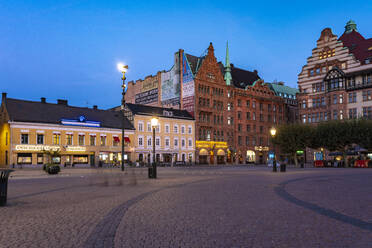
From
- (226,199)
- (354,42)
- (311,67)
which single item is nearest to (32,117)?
(226,199)

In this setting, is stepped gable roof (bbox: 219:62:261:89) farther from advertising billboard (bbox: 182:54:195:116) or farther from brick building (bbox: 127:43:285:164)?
advertising billboard (bbox: 182:54:195:116)

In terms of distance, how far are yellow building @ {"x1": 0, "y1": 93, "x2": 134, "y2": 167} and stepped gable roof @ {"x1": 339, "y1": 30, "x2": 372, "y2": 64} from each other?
158ft

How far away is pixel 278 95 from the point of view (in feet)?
294

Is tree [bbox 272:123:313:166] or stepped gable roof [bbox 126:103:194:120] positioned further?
stepped gable roof [bbox 126:103:194:120]

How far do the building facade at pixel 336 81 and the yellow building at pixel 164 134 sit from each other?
27299mm

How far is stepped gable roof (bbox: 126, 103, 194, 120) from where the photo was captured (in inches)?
2467

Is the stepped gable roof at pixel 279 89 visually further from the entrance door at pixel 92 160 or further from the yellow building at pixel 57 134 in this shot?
the entrance door at pixel 92 160

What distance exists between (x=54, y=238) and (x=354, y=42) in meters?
83.1

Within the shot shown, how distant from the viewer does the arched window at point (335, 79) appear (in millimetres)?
70938

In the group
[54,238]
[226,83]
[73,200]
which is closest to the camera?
[54,238]

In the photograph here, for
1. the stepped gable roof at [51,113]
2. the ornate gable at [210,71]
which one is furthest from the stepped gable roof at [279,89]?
the stepped gable roof at [51,113]

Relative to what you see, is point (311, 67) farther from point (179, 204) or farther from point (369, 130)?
point (179, 204)

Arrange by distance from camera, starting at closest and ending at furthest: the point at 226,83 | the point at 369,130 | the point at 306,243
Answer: the point at 306,243 < the point at 369,130 < the point at 226,83

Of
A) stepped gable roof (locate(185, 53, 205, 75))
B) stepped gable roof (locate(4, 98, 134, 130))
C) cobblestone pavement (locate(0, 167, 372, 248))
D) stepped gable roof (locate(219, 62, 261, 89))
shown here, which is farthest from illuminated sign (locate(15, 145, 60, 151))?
stepped gable roof (locate(219, 62, 261, 89))
